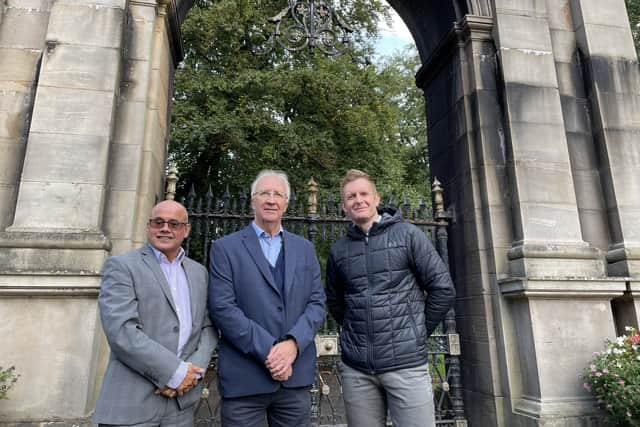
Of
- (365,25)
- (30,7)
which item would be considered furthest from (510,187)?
(365,25)

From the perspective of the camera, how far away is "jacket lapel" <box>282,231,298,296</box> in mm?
2634

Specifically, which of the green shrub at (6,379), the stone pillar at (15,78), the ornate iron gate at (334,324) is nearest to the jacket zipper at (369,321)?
the ornate iron gate at (334,324)

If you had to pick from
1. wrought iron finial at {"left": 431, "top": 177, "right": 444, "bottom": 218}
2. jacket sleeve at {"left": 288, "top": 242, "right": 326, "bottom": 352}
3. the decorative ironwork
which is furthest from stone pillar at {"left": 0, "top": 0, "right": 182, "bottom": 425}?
wrought iron finial at {"left": 431, "top": 177, "right": 444, "bottom": 218}

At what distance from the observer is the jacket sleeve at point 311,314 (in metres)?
2.51

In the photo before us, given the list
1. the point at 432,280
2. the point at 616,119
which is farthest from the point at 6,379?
the point at 616,119

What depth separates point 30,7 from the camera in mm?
4840

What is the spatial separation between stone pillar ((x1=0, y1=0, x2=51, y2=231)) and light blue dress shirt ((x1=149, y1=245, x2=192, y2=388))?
103 inches

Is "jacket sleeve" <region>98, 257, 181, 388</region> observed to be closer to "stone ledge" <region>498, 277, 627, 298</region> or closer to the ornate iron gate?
the ornate iron gate

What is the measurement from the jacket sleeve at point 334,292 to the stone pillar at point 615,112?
3625mm

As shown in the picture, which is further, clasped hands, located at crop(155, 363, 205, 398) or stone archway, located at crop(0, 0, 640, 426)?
stone archway, located at crop(0, 0, 640, 426)

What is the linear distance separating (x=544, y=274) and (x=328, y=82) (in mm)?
9136

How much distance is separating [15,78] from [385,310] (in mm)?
4561

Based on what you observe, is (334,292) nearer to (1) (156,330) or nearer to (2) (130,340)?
(1) (156,330)

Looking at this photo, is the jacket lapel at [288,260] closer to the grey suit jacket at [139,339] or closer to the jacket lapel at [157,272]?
the grey suit jacket at [139,339]
